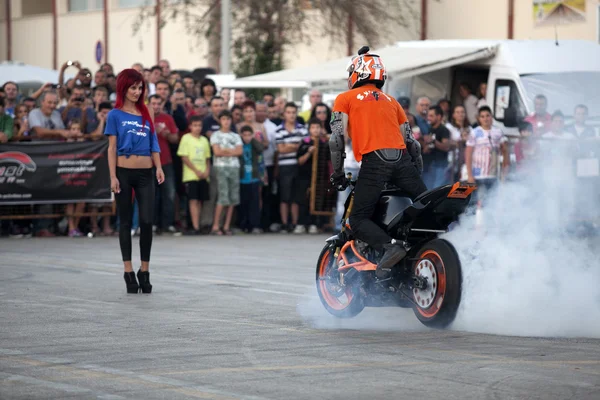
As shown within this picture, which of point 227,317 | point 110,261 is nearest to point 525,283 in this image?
point 227,317

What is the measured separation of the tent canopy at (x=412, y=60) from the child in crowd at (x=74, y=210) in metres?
5.57

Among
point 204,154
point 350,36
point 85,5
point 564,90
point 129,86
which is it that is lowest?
point 204,154

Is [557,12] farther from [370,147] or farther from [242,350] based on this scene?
[242,350]

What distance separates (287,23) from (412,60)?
51.9 ft

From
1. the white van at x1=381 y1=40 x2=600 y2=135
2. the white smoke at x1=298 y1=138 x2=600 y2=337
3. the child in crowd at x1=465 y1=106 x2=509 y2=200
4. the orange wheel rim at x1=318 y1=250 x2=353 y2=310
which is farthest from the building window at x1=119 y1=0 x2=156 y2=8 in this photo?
the white smoke at x1=298 y1=138 x2=600 y2=337

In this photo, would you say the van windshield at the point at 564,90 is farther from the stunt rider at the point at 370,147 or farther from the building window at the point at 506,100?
the stunt rider at the point at 370,147

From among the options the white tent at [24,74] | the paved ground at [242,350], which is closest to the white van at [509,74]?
the paved ground at [242,350]

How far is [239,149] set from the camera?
19984 millimetres

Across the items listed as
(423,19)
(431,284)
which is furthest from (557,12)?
(431,284)

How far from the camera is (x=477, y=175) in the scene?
18891 millimetres

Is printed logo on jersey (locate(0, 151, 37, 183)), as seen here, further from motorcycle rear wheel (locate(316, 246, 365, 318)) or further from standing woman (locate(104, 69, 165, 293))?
motorcycle rear wheel (locate(316, 246, 365, 318))

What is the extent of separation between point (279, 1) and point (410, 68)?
54.7ft

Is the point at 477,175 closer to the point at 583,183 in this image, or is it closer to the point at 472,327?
the point at 583,183

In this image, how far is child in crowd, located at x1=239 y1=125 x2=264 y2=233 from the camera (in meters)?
20.3
